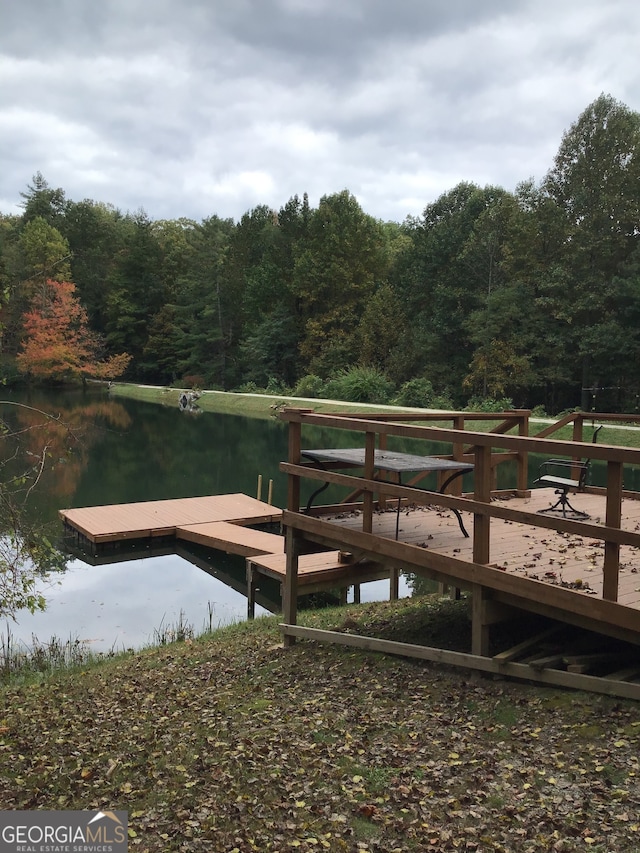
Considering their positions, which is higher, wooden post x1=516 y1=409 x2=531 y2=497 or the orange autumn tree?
the orange autumn tree

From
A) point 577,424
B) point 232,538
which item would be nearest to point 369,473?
point 577,424

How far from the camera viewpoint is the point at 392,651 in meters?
5.79

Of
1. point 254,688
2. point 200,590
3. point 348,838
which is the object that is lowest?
point 200,590

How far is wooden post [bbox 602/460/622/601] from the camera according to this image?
4.17m

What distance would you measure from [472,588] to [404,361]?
33.1m

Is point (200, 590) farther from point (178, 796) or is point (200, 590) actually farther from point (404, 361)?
point (404, 361)

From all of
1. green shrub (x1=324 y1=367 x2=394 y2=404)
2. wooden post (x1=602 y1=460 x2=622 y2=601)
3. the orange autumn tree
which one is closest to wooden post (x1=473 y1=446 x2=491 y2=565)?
wooden post (x1=602 y1=460 x2=622 y2=601)

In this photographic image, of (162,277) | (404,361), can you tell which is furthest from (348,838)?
(162,277)

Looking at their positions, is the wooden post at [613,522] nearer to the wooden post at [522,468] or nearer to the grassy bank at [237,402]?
the wooden post at [522,468]

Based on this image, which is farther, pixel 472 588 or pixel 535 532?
pixel 535 532

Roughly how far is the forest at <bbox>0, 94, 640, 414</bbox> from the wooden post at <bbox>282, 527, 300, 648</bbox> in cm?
1201

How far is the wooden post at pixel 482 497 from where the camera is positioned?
16.0ft

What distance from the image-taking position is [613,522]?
4.21 meters

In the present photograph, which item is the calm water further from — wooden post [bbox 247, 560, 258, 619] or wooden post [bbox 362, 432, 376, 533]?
wooden post [bbox 362, 432, 376, 533]
